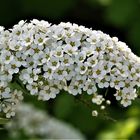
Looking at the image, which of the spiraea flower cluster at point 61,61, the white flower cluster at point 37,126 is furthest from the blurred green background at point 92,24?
the spiraea flower cluster at point 61,61

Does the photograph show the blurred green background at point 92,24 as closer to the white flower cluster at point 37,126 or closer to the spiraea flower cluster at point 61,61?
the white flower cluster at point 37,126

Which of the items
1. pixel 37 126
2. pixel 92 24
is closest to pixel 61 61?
pixel 37 126

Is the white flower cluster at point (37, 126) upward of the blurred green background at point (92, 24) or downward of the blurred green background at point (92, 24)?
downward

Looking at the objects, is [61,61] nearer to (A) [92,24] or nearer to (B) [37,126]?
(B) [37,126]

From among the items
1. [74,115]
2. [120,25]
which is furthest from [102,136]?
[120,25]

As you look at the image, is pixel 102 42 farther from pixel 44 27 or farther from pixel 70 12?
pixel 70 12
